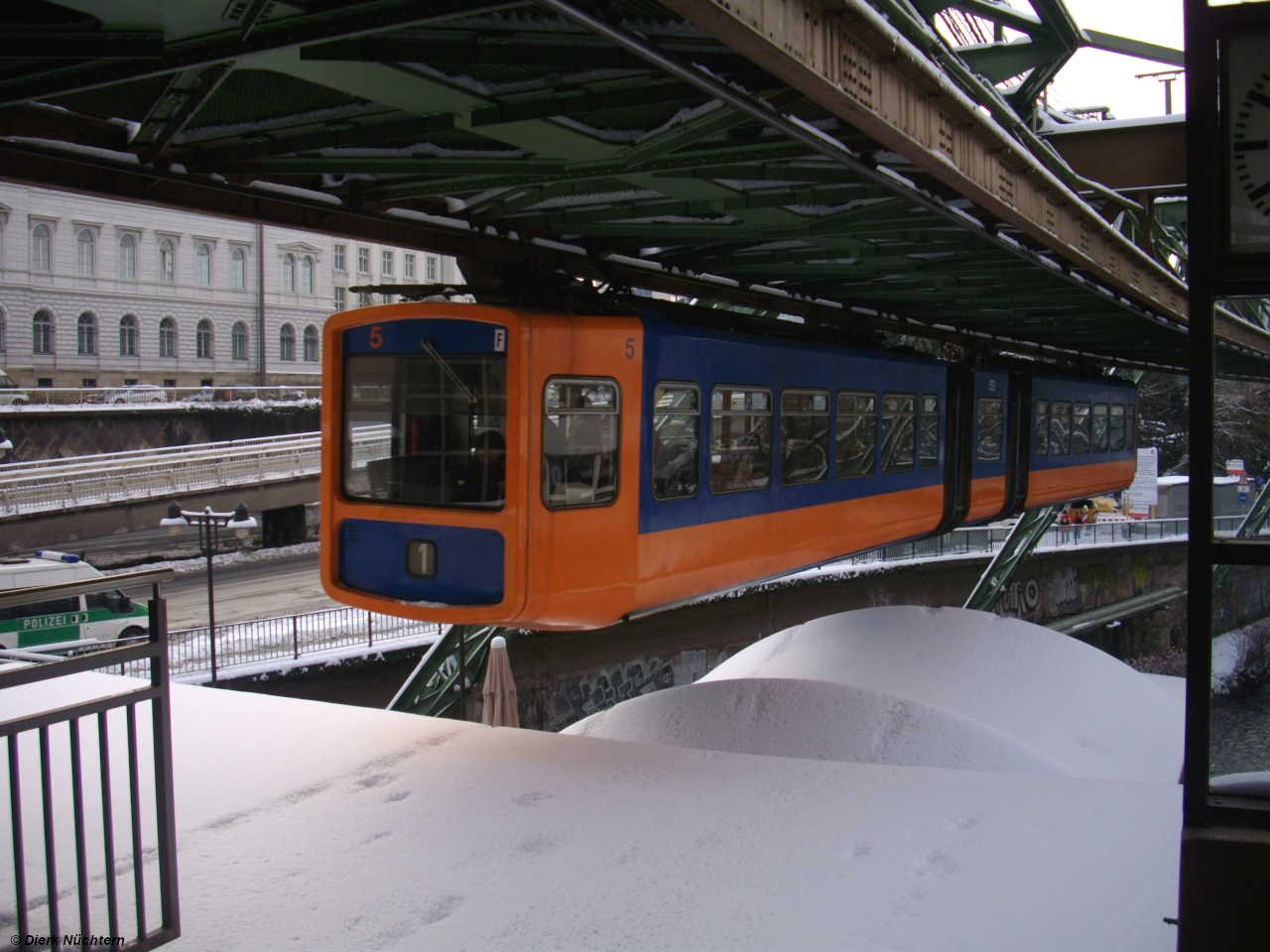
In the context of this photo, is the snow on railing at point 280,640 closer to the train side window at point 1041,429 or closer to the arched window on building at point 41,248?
the train side window at point 1041,429

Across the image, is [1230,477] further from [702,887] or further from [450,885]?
[450,885]

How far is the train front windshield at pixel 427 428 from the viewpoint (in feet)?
22.1

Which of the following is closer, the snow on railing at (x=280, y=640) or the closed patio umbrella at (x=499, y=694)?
the closed patio umbrella at (x=499, y=694)

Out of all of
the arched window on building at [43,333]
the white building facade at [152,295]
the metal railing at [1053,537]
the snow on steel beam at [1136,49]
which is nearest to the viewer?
the snow on steel beam at [1136,49]

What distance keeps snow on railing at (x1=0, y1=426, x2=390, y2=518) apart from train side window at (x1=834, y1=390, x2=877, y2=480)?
1991 centimetres

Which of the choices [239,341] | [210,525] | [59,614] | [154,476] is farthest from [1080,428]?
[239,341]

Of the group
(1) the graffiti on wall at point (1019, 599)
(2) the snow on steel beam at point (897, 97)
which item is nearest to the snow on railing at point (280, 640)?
(2) the snow on steel beam at point (897, 97)

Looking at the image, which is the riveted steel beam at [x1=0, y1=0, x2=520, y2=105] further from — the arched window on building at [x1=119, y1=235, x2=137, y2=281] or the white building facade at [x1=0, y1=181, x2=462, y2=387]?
the arched window on building at [x1=119, y1=235, x2=137, y2=281]

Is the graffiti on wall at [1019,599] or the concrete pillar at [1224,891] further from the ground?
the concrete pillar at [1224,891]

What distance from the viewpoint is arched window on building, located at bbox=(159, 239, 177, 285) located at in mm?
37188

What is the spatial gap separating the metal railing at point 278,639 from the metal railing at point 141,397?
15085 millimetres

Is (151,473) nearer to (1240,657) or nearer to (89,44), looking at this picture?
(89,44)

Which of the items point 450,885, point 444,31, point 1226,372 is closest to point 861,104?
point 444,31

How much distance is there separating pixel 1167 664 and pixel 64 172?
124 feet
